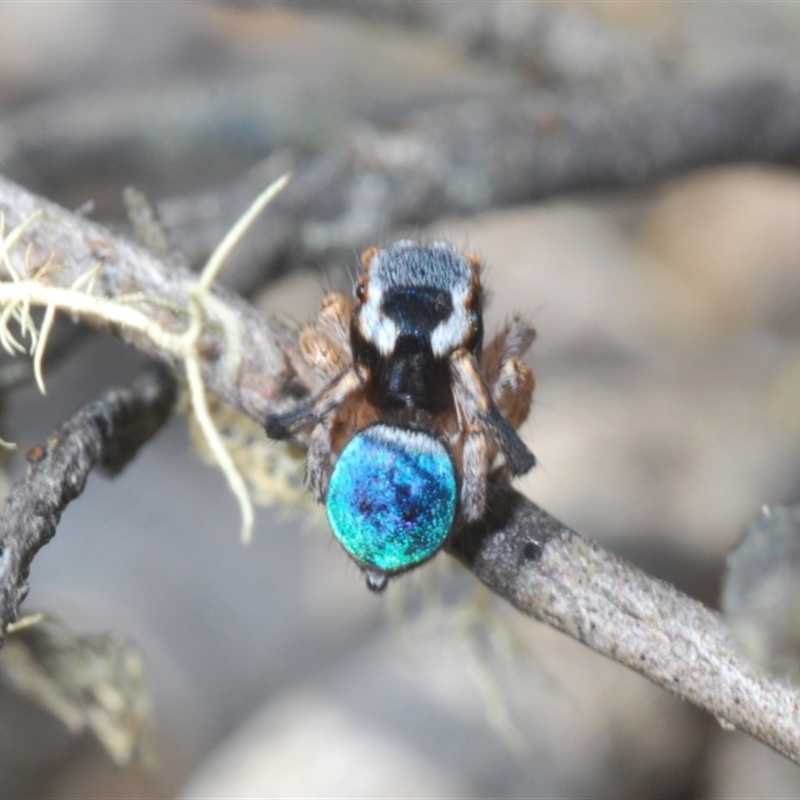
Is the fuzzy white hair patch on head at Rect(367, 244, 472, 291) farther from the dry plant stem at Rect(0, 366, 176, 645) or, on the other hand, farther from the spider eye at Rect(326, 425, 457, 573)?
the dry plant stem at Rect(0, 366, 176, 645)

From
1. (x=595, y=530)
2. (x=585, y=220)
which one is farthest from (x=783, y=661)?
(x=585, y=220)

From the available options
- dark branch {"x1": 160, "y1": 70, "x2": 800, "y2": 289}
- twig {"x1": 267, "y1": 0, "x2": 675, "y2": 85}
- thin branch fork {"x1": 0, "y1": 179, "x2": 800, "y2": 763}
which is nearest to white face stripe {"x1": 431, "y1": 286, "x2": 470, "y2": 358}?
thin branch fork {"x1": 0, "y1": 179, "x2": 800, "y2": 763}

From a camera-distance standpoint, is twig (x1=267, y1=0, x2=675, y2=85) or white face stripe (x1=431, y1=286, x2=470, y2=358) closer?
white face stripe (x1=431, y1=286, x2=470, y2=358)

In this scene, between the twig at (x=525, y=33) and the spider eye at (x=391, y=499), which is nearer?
the spider eye at (x=391, y=499)

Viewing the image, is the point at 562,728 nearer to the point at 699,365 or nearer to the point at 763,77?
the point at 699,365

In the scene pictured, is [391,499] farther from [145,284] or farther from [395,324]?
[145,284]

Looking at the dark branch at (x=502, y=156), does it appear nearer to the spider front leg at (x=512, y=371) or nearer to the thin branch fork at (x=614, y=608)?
the spider front leg at (x=512, y=371)

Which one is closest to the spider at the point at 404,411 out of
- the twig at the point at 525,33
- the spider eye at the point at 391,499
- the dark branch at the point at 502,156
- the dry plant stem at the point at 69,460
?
the spider eye at the point at 391,499
